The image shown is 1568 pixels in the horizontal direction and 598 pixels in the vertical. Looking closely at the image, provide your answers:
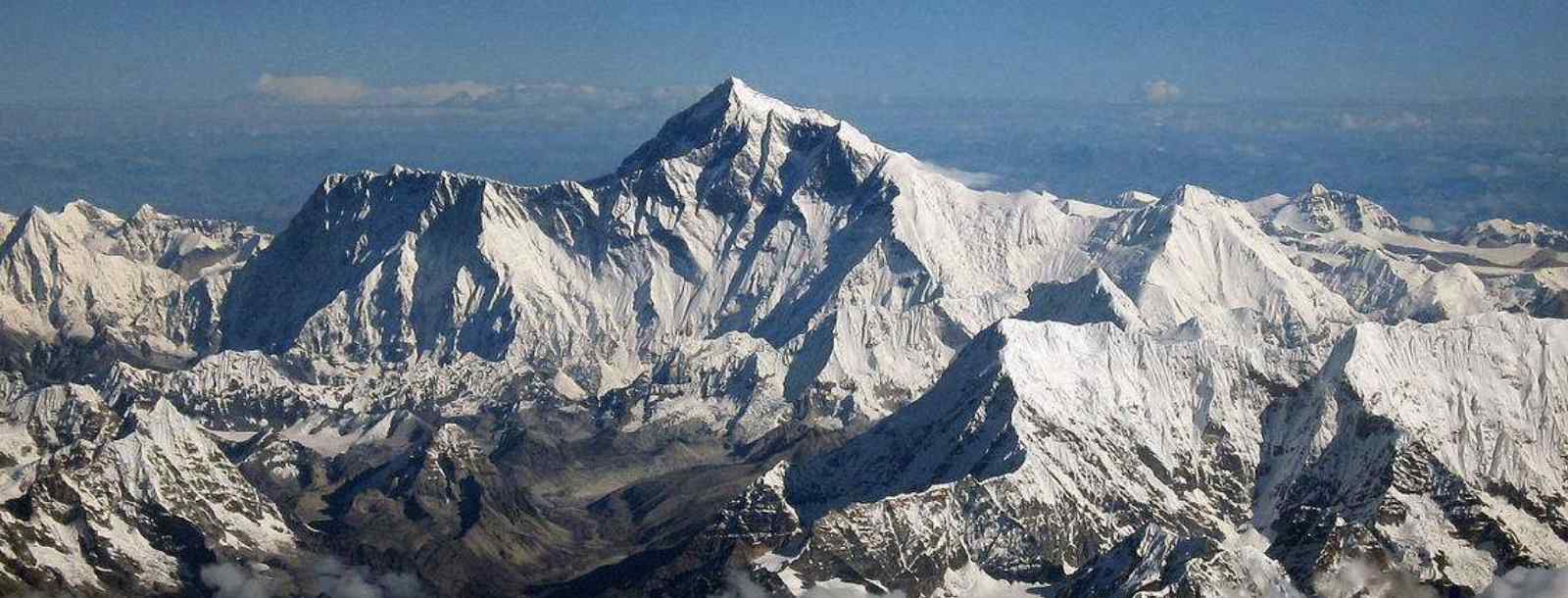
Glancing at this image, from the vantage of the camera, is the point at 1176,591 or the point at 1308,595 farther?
the point at 1308,595

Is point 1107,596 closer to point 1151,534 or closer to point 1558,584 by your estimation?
point 1151,534

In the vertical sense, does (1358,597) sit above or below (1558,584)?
below

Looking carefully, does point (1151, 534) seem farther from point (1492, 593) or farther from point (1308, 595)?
point (1492, 593)

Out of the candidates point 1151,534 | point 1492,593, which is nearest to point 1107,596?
Answer: point 1151,534

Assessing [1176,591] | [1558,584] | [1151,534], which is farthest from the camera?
[1151,534]

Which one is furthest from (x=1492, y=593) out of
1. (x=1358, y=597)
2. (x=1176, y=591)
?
(x=1176, y=591)

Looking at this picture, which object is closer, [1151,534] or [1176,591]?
[1176,591]

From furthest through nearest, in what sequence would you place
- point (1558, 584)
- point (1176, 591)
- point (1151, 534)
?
point (1151, 534) < point (1176, 591) < point (1558, 584)
